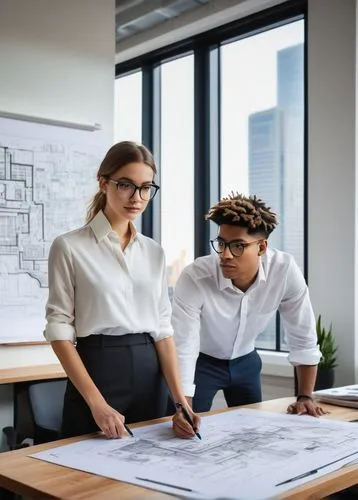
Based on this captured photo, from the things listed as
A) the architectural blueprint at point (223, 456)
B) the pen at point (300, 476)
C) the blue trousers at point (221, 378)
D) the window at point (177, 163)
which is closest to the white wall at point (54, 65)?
the window at point (177, 163)

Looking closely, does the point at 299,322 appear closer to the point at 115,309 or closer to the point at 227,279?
the point at 227,279

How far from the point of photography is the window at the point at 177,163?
16.1ft

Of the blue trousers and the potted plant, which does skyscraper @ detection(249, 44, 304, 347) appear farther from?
the blue trousers

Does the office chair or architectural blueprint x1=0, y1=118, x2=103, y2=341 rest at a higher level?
architectural blueprint x1=0, y1=118, x2=103, y2=341

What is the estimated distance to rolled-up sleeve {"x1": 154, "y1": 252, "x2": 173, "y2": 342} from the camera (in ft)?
6.21

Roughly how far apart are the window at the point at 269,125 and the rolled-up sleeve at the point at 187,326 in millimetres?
2034

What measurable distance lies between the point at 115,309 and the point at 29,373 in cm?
150

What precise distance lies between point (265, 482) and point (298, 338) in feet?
3.39

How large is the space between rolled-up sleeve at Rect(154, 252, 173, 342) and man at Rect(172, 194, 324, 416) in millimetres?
173

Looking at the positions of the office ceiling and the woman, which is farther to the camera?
the office ceiling

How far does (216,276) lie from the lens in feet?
7.25

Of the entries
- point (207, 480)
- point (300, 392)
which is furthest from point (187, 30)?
point (207, 480)

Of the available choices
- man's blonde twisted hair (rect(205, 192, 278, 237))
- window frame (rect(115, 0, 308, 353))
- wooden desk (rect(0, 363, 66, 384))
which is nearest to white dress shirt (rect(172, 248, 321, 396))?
man's blonde twisted hair (rect(205, 192, 278, 237))

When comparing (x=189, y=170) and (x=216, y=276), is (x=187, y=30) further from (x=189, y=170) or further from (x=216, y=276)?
(x=216, y=276)
